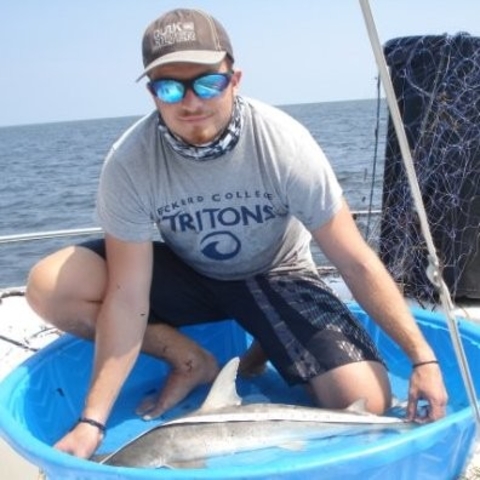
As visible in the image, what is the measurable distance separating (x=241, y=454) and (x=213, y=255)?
76 cm

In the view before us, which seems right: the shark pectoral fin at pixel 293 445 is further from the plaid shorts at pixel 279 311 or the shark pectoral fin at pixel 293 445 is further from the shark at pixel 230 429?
the plaid shorts at pixel 279 311

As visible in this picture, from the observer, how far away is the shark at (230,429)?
2079 mm

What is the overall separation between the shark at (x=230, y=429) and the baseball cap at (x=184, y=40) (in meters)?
0.92

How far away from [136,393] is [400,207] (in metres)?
1.54

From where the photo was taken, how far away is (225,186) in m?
2.44


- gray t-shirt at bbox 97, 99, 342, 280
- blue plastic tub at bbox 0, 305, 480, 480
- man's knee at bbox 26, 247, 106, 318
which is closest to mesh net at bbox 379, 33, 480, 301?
blue plastic tub at bbox 0, 305, 480, 480

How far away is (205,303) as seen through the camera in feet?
9.24

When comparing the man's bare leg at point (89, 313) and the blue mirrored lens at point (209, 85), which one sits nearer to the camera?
the blue mirrored lens at point (209, 85)

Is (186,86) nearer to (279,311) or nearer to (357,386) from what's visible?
(279,311)

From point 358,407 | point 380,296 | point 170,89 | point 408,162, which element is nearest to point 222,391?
point 358,407

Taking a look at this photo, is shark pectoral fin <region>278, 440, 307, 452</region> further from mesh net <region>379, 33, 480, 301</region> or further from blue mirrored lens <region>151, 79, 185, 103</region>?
mesh net <region>379, 33, 480, 301</region>

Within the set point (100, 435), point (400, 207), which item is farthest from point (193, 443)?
point (400, 207)

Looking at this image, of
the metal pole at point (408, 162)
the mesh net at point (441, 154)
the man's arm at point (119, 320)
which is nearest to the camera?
the metal pole at point (408, 162)

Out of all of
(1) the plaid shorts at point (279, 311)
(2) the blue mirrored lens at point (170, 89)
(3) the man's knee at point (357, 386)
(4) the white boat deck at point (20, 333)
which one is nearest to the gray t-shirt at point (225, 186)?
(1) the plaid shorts at point (279, 311)
